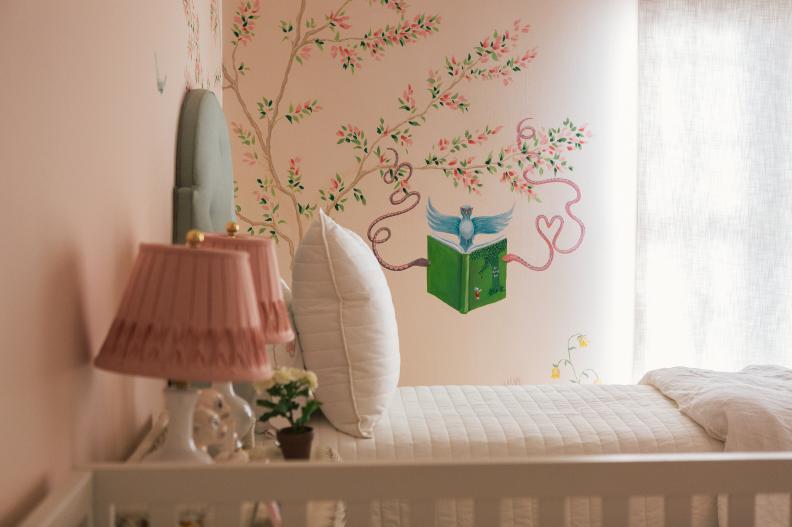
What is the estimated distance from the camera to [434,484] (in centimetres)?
105

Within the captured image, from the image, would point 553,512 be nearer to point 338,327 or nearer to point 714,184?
point 338,327

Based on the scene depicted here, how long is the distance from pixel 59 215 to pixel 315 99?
2.40 m

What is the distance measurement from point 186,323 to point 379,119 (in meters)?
2.44

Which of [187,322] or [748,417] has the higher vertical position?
[187,322]

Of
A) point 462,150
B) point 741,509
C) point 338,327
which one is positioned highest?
point 462,150

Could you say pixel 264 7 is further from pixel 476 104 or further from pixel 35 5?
pixel 35 5

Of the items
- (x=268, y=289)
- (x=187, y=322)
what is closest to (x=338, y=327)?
(x=268, y=289)

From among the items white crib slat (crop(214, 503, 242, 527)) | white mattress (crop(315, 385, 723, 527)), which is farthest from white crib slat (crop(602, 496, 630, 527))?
white mattress (crop(315, 385, 723, 527))

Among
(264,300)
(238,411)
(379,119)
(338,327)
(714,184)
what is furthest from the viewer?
(714,184)

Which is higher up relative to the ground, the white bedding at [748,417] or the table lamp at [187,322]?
the table lamp at [187,322]

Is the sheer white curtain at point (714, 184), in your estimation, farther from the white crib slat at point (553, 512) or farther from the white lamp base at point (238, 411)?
the white crib slat at point (553, 512)

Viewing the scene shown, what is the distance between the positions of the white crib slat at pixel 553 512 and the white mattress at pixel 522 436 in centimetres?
89

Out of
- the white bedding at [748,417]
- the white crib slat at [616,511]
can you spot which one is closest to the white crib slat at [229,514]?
the white crib slat at [616,511]

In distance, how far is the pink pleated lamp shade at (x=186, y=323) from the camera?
108 centimetres
